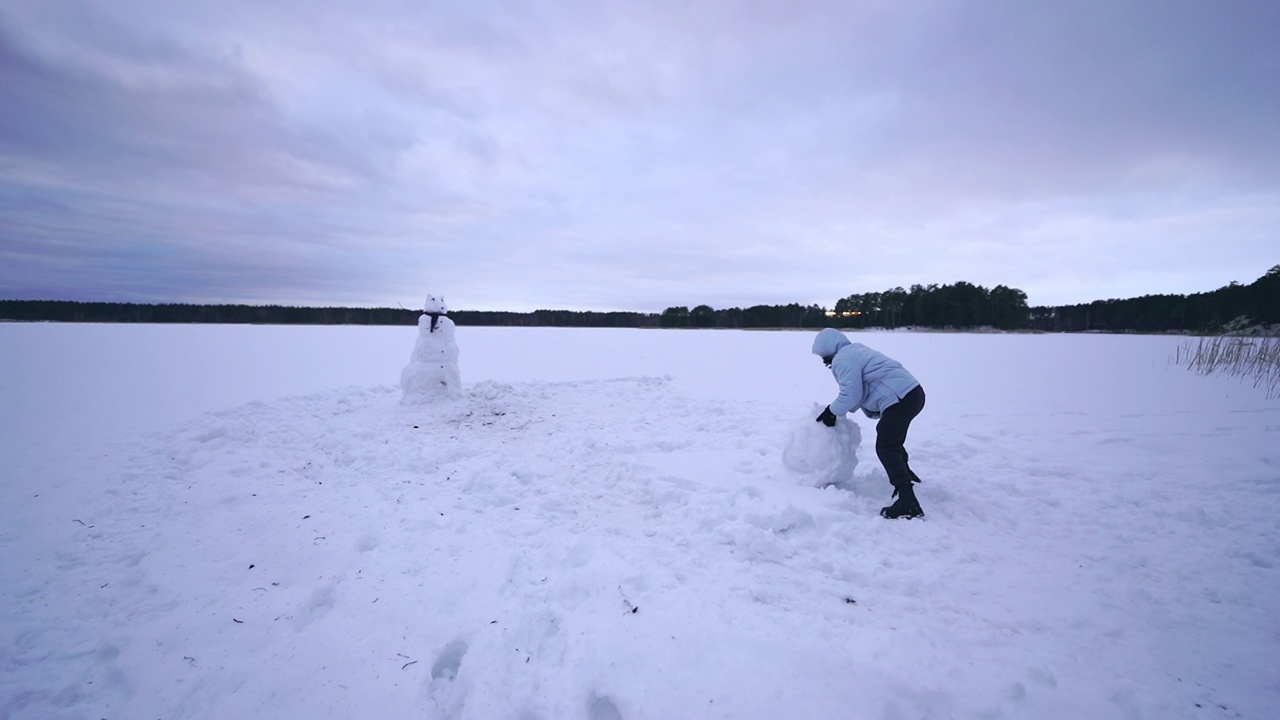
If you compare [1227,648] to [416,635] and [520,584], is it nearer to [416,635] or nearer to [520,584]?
[520,584]

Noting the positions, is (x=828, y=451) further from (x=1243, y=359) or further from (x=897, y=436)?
(x=1243, y=359)

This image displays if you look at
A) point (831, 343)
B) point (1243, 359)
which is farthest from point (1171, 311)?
point (831, 343)

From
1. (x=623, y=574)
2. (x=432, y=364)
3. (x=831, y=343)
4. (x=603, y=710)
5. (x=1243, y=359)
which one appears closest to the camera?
(x=603, y=710)

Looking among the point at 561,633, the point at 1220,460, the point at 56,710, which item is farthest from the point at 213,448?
the point at 1220,460

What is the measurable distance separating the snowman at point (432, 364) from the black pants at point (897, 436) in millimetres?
7519

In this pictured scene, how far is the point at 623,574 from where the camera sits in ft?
11.2

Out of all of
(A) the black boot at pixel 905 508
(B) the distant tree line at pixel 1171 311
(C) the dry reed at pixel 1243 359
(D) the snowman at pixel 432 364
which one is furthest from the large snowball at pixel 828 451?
(B) the distant tree line at pixel 1171 311

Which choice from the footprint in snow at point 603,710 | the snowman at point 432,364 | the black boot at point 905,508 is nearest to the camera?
the footprint in snow at point 603,710

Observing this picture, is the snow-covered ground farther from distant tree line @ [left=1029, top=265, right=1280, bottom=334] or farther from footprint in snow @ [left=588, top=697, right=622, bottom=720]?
distant tree line @ [left=1029, top=265, right=1280, bottom=334]

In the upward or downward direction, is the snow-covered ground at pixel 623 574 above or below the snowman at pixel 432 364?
below

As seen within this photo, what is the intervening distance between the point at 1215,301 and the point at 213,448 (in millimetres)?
70491

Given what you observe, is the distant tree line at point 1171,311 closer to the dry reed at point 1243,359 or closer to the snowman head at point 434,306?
the dry reed at point 1243,359

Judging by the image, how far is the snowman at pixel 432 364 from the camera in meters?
9.16

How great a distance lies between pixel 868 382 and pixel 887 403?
10.5 inches
